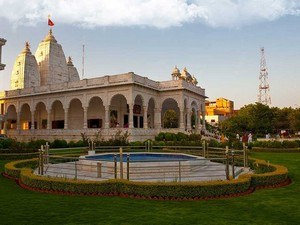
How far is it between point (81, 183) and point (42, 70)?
4769 centimetres

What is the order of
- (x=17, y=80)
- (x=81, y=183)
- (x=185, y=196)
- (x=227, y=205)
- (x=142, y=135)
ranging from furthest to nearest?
1. (x=17, y=80)
2. (x=142, y=135)
3. (x=81, y=183)
4. (x=185, y=196)
5. (x=227, y=205)

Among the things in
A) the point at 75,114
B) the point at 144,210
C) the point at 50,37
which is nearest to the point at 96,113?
the point at 75,114

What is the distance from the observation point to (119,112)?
40469 mm

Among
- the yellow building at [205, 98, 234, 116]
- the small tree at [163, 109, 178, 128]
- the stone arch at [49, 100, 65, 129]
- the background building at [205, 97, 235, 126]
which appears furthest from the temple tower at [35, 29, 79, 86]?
the yellow building at [205, 98, 234, 116]

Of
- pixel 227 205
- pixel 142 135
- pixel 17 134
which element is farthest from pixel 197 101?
pixel 227 205

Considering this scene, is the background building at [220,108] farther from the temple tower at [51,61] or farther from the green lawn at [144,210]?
the green lawn at [144,210]

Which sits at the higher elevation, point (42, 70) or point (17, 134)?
point (42, 70)

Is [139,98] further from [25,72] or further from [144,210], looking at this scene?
[144,210]

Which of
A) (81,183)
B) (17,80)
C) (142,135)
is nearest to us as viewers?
(81,183)

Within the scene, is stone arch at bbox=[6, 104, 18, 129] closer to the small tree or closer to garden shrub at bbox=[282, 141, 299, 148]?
the small tree

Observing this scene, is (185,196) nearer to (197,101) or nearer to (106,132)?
(106,132)

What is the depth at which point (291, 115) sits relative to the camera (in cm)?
6275

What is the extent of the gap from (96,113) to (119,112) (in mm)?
3411

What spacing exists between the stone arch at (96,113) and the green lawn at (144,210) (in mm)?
31012
